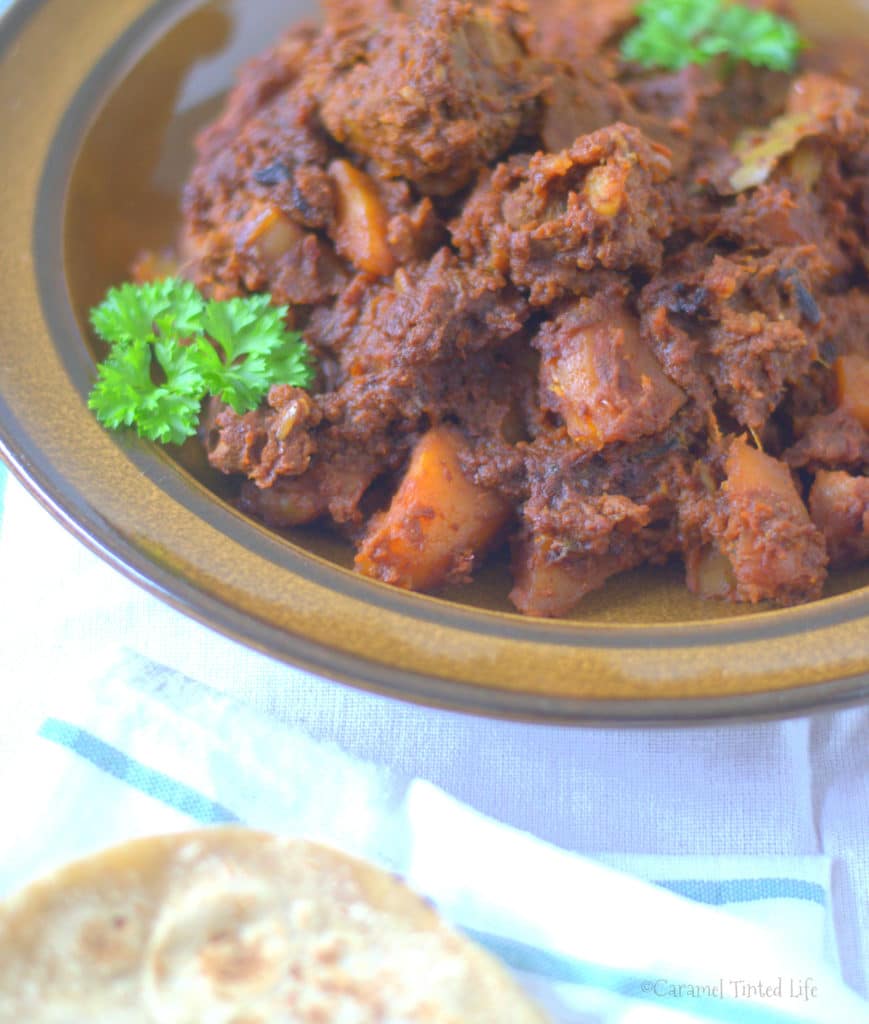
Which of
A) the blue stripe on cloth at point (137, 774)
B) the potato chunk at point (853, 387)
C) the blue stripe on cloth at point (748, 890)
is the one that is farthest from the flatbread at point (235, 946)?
the potato chunk at point (853, 387)

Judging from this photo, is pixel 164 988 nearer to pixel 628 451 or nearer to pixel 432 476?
pixel 432 476

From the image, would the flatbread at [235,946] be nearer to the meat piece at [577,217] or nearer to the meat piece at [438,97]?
the meat piece at [577,217]

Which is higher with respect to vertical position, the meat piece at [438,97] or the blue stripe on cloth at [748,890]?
the meat piece at [438,97]

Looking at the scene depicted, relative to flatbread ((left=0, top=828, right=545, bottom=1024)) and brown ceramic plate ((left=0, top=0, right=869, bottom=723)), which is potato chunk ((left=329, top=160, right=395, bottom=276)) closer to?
brown ceramic plate ((left=0, top=0, right=869, bottom=723))

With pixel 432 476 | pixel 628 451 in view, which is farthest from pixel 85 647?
pixel 628 451

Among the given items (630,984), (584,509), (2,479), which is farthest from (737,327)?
(2,479)

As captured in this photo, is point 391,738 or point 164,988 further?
point 391,738
